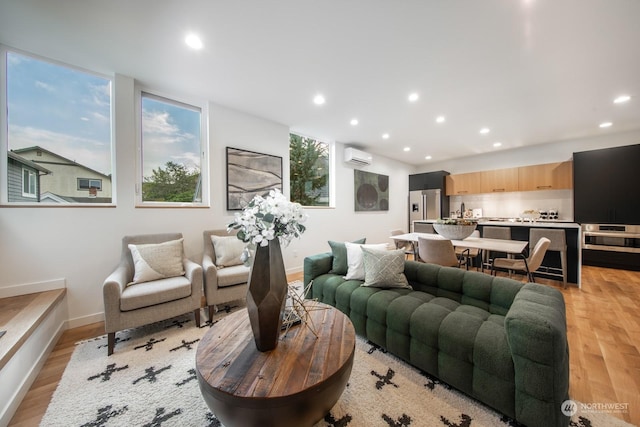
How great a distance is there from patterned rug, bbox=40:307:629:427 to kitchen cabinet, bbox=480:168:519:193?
18.2ft

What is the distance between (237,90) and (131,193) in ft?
5.77

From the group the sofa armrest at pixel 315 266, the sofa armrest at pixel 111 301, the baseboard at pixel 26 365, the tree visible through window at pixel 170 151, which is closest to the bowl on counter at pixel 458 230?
the sofa armrest at pixel 315 266

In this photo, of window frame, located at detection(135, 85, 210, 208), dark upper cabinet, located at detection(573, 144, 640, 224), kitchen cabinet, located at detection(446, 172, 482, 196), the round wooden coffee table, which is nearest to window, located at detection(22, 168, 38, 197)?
window frame, located at detection(135, 85, 210, 208)

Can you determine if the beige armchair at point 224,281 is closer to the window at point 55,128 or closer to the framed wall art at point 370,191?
the window at point 55,128

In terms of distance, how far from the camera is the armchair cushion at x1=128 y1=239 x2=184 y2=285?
2.23m

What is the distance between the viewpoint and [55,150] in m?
2.35

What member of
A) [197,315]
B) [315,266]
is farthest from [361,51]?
[197,315]

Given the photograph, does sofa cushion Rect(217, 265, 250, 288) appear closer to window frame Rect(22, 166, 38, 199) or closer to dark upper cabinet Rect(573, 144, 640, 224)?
window frame Rect(22, 166, 38, 199)

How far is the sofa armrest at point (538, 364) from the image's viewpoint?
3.54 ft

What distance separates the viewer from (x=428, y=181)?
6.65m

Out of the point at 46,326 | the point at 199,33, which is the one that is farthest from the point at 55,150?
the point at 199,33

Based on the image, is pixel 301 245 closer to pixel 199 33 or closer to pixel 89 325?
pixel 89 325

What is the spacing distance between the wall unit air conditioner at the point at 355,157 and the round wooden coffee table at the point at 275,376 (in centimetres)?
418

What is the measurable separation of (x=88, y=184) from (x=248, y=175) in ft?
5.89
